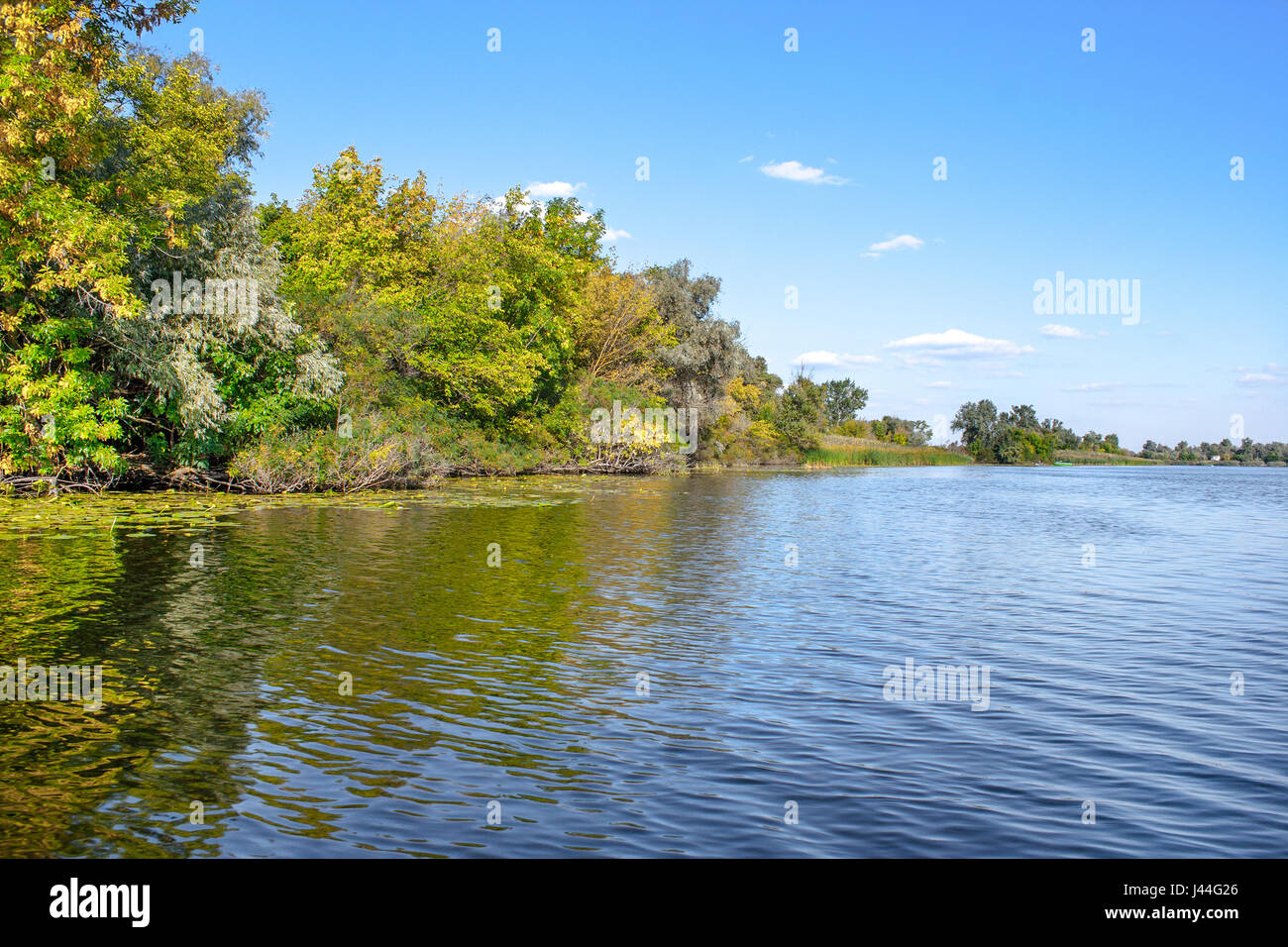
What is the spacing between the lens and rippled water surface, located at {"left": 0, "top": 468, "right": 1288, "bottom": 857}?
540cm

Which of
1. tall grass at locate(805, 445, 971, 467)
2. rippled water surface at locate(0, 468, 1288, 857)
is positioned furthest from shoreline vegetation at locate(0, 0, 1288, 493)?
tall grass at locate(805, 445, 971, 467)

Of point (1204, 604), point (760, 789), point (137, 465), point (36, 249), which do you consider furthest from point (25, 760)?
point (137, 465)

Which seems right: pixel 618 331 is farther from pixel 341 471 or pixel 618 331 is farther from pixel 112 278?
pixel 112 278

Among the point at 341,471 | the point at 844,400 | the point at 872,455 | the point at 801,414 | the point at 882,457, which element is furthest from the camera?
the point at 844,400

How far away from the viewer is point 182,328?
2530cm

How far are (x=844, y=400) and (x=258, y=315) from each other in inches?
3903

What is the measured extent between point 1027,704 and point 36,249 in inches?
895

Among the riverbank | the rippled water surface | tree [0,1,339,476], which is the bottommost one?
the rippled water surface

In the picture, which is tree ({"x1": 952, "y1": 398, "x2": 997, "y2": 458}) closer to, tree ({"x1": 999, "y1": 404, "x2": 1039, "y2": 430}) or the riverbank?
tree ({"x1": 999, "y1": 404, "x2": 1039, "y2": 430})

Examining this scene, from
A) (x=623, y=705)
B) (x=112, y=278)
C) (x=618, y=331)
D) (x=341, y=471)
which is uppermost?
(x=618, y=331)

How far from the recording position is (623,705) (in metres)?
7.94

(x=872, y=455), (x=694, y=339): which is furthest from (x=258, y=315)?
(x=872, y=455)

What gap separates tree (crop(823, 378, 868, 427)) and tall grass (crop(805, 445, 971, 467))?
35.0 ft
